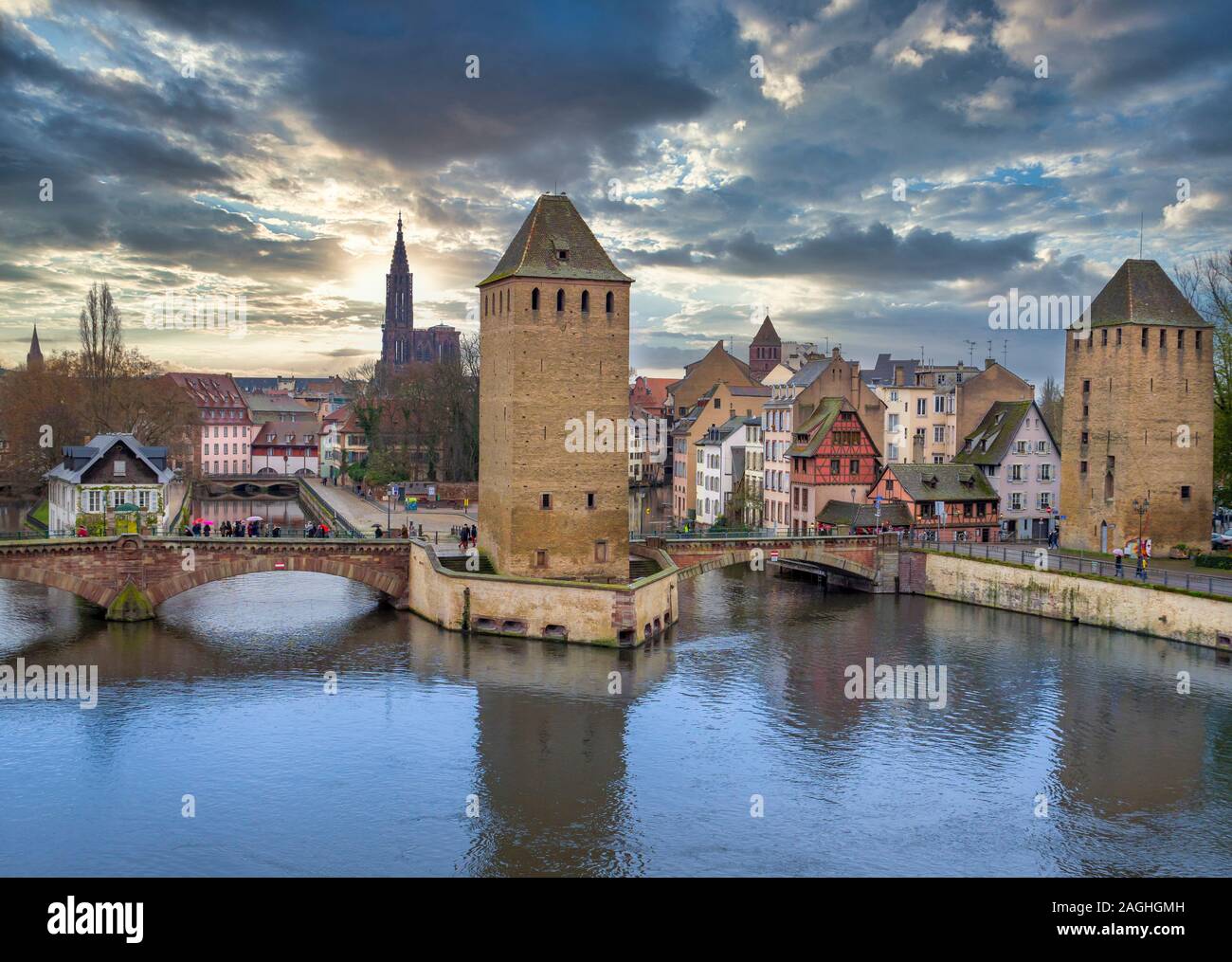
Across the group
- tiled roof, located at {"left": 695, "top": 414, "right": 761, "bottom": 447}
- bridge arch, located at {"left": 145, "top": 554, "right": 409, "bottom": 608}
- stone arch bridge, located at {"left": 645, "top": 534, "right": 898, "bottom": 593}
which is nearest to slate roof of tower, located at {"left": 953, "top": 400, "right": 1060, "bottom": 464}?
stone arch bridge, located at {"left": 645, "top": 534, "right": 898, "bottom": 593}

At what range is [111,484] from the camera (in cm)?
6006

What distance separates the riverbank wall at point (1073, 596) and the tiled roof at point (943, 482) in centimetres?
618

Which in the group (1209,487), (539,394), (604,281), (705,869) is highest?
(604,281)

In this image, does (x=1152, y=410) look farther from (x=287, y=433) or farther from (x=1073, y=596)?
(x=287, y=433)

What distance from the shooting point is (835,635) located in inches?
1858

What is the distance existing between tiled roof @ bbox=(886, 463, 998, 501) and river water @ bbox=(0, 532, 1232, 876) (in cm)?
1727

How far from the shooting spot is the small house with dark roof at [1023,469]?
66.6 meters

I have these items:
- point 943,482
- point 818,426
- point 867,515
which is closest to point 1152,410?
point 943,482

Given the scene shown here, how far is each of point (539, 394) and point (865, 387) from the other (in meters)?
32.2

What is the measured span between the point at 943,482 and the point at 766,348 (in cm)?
7038

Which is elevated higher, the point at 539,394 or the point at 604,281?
the point at 604,281

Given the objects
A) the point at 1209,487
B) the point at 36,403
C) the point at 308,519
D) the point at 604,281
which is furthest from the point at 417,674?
the point at 36,403

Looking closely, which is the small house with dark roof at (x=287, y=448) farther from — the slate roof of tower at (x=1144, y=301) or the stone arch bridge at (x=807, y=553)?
the slate roof of tower at (x=1144, y=301)
